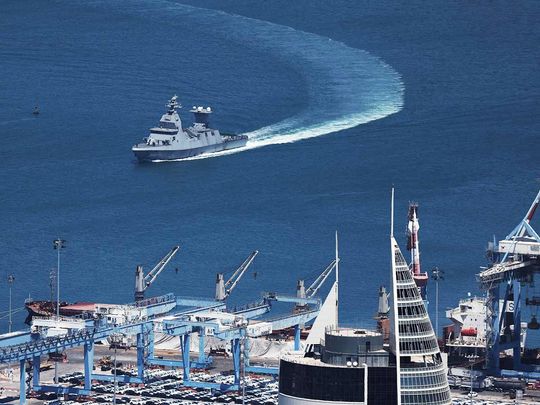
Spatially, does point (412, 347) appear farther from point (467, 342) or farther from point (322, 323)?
point (467, 342)

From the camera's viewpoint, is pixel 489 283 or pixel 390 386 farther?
pixel 489 283

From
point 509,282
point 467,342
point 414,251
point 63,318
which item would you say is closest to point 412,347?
point 414,251

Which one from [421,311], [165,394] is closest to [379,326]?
[421,311]

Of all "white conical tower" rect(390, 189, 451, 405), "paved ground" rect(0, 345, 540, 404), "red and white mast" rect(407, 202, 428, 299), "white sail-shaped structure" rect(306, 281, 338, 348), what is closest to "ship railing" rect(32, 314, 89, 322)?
"paved ground" rect(0, 345, 540, 404)

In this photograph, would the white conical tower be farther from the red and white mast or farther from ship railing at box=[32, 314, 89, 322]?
ship railing at box=[32, 314, 89, 322]

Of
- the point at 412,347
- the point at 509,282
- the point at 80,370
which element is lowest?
the point at 80,370

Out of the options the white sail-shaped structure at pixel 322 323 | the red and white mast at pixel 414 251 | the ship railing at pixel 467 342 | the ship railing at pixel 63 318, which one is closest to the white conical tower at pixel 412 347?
the white sail-shaped structure at pixel 322 323

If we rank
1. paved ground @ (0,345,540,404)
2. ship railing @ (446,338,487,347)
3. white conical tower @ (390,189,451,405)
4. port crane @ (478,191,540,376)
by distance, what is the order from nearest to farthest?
white conical tower @ (390,189,451,405), paved ground @ (0,345,540,404), port crane @ (478,191,540,376), ship railing @ (446,338,487,347)

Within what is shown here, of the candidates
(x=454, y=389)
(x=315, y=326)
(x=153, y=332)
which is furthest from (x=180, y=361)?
(x=315, y=326)

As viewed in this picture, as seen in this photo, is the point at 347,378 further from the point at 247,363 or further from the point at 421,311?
the point at 247,363
